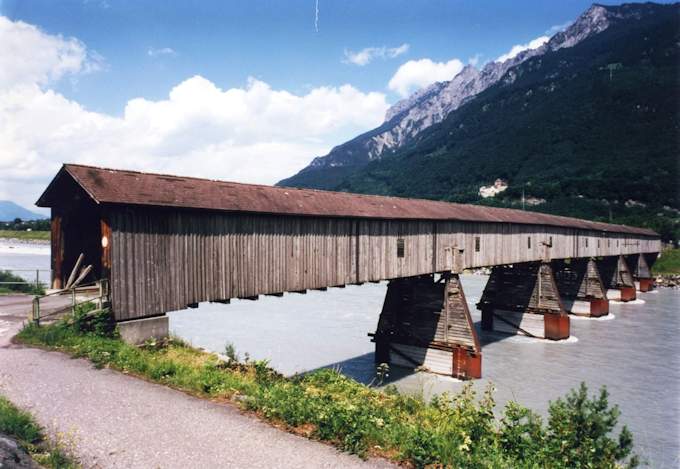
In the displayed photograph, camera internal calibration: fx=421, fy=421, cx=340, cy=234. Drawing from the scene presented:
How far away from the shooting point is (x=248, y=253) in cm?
1273

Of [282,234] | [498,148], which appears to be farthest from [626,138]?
[282,234]

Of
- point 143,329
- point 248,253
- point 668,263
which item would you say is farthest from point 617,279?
point 143,329

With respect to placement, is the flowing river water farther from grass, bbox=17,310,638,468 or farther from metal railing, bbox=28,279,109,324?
metal railing, bbox=28,279,109,324

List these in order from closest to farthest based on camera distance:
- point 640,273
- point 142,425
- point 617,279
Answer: point 142,425 → point 617,279 → point 640,273

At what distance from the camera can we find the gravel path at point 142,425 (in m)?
5.88

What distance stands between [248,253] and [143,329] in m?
3.56

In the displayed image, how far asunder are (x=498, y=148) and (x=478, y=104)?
50.1 m

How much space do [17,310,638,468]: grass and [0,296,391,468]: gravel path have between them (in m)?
0.32

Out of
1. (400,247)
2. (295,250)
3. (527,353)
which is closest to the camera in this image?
(295,250)

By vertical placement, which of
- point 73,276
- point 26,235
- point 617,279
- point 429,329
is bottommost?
point 617,279

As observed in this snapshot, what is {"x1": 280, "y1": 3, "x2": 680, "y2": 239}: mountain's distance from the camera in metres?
77.1

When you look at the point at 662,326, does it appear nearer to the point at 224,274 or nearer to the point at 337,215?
the point at 337,215

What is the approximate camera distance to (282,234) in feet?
44.9

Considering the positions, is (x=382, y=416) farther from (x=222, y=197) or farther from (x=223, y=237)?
(x=222, y=197)
